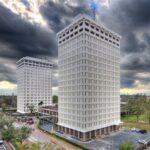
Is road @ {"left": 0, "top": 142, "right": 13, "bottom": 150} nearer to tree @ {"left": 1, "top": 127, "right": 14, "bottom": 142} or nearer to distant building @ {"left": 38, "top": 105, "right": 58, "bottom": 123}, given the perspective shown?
tree @ {"left": 1, "top": 127, "right": 14, "bottom": 142}

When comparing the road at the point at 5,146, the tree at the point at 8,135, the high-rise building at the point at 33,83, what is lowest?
the road at the point at 5,146

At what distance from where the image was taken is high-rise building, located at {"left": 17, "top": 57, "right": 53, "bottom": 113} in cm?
13975

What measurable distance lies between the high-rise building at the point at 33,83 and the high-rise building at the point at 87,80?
65203 millimetres

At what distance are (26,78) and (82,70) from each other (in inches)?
3332

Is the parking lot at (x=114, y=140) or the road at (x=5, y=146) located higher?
the road at (x=5, y=146)

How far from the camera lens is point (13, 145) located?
59094 millimetres

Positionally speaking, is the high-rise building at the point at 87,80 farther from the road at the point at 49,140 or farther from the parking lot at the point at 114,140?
the road at the point at 49,140

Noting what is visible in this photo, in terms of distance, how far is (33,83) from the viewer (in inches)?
5689

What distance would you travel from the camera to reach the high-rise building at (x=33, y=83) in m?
140

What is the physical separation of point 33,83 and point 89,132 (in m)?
88.9

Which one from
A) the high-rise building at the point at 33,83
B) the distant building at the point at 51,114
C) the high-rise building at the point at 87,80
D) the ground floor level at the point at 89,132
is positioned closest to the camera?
the ground floor level at the point at 89,132

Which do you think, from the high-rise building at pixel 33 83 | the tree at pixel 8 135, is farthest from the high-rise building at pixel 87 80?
the high-rise building at pixel 33 83

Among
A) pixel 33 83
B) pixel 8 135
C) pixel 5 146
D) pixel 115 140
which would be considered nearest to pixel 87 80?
pixel 115 140

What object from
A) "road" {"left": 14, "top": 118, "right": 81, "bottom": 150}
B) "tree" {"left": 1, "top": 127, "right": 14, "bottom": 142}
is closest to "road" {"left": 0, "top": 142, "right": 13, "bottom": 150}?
"tree" {"left": 1, "top": 127, "right": 14, "bottom": 142}
